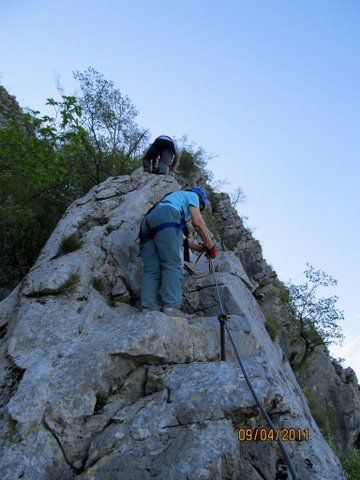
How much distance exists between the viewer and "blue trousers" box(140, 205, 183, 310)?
6.53 m

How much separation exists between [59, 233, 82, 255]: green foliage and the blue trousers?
59.6 inches

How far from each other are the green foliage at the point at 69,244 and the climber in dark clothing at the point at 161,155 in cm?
466

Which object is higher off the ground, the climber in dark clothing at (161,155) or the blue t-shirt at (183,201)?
the climber in dark clothing at (161,155)

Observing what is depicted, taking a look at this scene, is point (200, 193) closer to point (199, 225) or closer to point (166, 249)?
point (199, 225)

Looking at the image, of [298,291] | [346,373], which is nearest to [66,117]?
[298,291]

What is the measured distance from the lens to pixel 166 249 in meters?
6.70

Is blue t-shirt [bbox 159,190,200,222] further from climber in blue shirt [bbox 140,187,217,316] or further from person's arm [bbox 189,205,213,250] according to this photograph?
person's arm [bbox 189,205,213,250]

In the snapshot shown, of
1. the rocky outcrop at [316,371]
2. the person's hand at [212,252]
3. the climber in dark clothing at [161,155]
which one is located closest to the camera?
the person's hand at [212,252]

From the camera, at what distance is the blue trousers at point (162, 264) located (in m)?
6.53

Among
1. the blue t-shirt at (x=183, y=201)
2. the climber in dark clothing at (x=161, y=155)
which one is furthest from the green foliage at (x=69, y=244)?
the climber in dark clothing at (x=161, y=155)

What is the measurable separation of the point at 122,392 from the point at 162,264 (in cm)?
248
